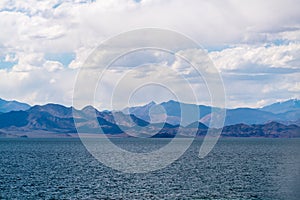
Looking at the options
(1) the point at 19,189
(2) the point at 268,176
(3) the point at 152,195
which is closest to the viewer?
(3) the point at 152,195

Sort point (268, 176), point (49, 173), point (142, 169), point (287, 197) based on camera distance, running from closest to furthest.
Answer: point (287, 197) → point (268, 176) → point (49, 173) → point (142, 169)

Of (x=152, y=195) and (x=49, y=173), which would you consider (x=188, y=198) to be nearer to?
(x=152, y=195)

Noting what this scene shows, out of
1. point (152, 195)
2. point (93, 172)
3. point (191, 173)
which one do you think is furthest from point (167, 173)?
point (152, 195)

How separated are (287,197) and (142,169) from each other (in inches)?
2537

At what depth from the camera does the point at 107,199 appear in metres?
87.3

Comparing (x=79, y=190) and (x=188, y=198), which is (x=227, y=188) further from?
(x=79, y=190)

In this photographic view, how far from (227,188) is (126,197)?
24532 mm

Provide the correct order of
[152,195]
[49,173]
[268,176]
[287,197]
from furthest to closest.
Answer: [49,173] → [268,176] → [152,195] → [287,197]

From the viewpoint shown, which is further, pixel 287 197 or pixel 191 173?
pixel 191 173

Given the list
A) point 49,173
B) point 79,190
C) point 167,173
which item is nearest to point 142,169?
point 167,173

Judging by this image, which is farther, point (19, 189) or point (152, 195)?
point (19, 189)

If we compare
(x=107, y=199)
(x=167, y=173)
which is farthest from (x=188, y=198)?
→ (x=167, y=173)

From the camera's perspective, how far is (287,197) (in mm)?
86375

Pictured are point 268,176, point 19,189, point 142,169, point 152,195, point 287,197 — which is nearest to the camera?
point 287,197
